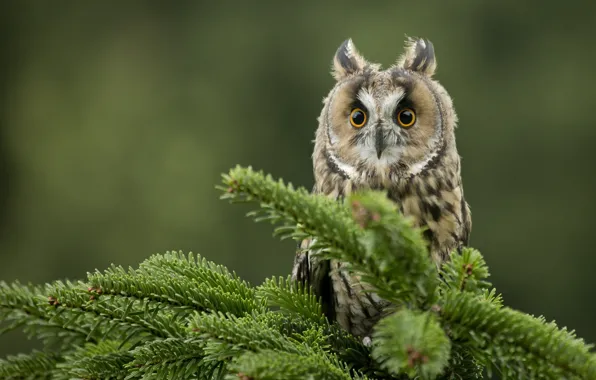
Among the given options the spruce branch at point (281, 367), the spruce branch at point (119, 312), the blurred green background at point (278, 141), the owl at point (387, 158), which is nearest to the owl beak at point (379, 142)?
the owl at point (387, 158)

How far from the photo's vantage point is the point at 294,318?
1126 mm

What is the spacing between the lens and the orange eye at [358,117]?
1670mm

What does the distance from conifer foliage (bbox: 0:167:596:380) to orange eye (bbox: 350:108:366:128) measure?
1.92ft

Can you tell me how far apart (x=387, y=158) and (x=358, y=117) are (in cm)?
11

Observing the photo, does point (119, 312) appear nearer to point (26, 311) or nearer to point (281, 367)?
point (26, 311)

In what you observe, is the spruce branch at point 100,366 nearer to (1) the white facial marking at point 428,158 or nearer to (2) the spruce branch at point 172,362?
(2) the spruce branch at point 172,362

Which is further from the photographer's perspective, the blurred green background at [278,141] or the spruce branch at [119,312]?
the blurred green background at [278,141]

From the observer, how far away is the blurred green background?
7.82 metres

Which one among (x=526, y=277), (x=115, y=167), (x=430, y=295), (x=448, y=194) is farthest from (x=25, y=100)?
(x=430, y=295)

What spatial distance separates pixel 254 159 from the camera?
8.11 m

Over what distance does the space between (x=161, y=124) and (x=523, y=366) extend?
8.06 metres

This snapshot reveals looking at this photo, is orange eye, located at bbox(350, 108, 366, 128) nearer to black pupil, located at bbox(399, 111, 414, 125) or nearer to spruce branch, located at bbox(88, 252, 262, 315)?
black pupil, located at bbox(399, 111, 414, 125)

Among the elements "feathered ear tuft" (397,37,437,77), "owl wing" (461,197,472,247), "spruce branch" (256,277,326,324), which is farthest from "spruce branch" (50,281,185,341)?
"feathered ear tuft" (397,37,437,77)

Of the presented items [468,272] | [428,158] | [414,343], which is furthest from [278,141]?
[414,343]
